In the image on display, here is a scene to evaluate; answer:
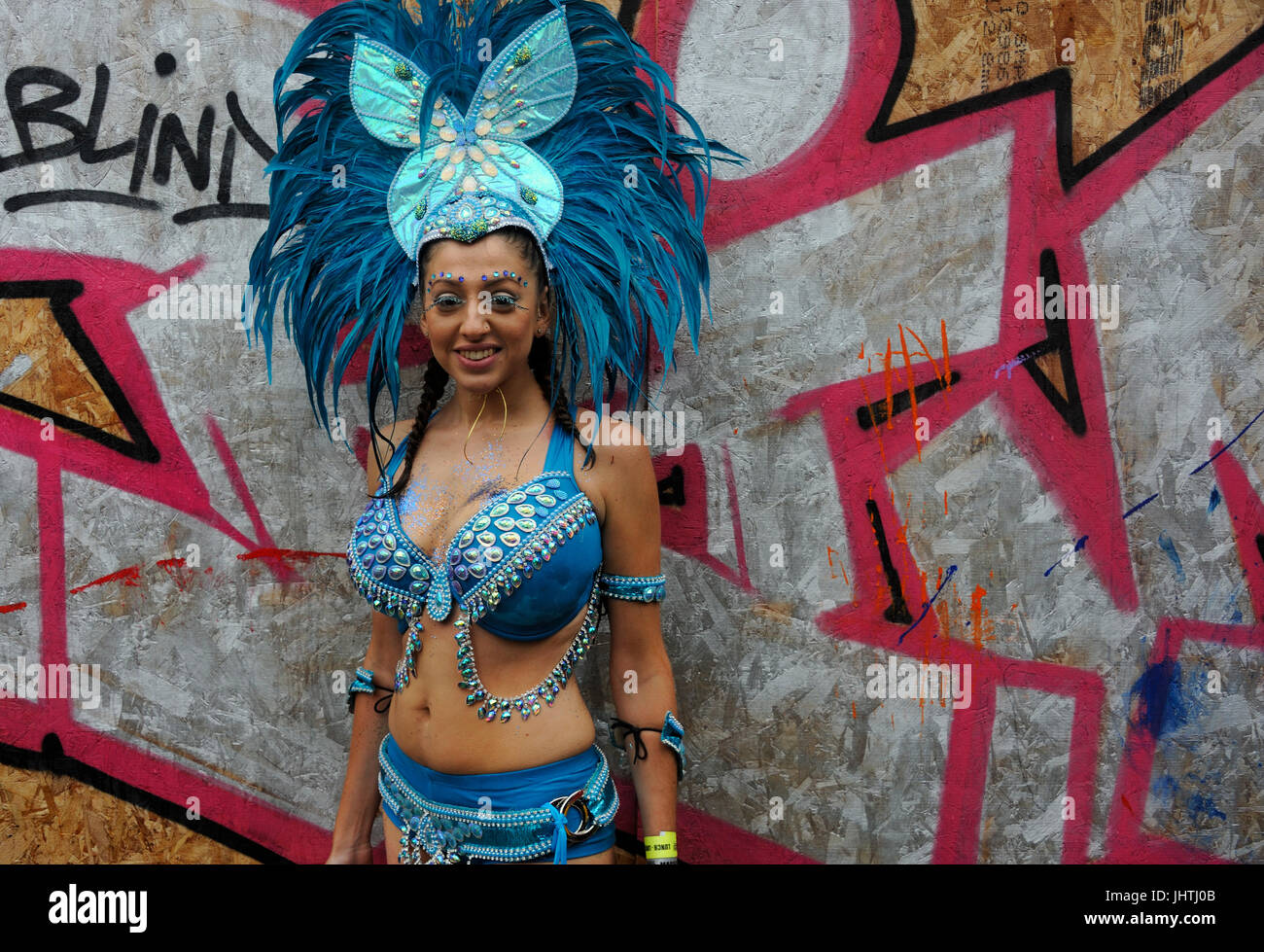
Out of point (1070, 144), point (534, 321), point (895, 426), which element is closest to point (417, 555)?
point (534, 321)

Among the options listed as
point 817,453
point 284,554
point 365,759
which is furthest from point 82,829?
point 817,453

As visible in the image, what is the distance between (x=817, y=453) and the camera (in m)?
3.04

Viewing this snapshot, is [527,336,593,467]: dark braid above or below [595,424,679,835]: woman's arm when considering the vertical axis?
above

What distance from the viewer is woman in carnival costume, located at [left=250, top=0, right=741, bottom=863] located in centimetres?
233

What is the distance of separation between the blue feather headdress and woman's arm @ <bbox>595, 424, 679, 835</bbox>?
21cm

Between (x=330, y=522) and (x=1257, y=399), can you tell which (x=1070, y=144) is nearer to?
(x=1257, y=399)

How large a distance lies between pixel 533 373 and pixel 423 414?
1.04 ft

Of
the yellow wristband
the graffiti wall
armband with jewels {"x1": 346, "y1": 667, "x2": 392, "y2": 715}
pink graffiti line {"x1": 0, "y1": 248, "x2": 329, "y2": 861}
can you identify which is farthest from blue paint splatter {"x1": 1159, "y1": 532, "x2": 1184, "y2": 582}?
pink graffiti line {"x1": 0, "y1": 248, "x2": 329, "y2": 861}

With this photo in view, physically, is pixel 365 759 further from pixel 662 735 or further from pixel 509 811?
pixel 662 735

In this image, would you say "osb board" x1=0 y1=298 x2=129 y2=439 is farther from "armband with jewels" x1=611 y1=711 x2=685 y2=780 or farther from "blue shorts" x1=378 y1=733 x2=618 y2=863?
"armband with jewels" x1=611 y1=711 x2=685 y2=780

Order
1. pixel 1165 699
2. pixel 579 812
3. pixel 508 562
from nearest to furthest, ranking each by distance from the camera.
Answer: pixel 508 562, pixel 579 812, pixel 1165 699

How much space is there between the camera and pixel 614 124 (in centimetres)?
252

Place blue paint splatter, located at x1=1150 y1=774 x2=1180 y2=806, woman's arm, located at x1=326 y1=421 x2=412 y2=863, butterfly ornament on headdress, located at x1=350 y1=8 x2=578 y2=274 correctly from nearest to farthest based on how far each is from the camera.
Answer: butterfly ornament on headdress, located at x1=350 y1=8 x2=578 y2=274
woman's arm, located at x1=326 y1=421 x2=412 y2=863
blue paint splatter, located at x1=1150 y1=774 x2=1180 y2=806

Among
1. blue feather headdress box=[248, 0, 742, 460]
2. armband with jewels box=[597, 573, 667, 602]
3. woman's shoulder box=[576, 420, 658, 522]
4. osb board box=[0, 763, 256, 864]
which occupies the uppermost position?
blue feather headdress box=[248, 0, 742, 460]
